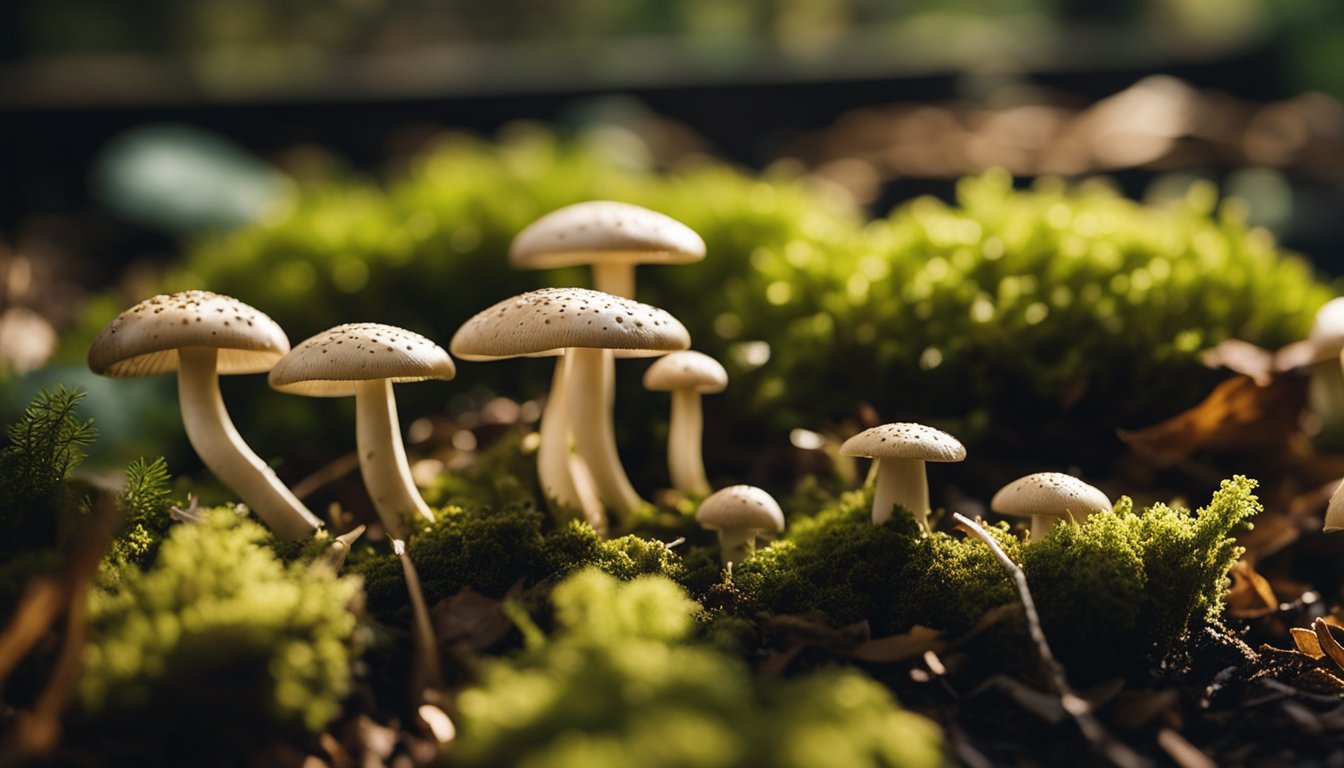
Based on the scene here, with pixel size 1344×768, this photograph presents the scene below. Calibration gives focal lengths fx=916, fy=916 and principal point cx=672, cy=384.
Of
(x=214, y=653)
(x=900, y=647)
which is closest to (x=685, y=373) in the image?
(x=900, y=647)

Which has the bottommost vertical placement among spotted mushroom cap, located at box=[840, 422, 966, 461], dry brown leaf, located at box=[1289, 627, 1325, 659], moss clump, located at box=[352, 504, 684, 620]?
dry brown leaf, located at box=[1289, 627, 1325, 659]

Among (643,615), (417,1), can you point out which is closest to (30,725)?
(643,615)

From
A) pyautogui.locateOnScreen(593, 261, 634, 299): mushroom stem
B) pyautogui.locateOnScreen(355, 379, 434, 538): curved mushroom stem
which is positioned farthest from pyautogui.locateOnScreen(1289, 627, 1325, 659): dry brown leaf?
pyautogui.locateOnScreen(355, 379, 434, 538): curved mushroom stem

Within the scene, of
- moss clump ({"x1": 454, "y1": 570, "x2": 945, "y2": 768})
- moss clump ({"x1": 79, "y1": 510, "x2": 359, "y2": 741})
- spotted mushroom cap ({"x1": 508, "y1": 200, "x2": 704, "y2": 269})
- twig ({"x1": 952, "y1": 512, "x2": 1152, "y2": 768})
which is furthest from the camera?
spotted mushroom cap ({"x1": 508, "y1": 200, "x2": 704, "y2": 269})

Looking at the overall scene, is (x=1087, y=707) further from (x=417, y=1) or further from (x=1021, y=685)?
(x=417, y=1)

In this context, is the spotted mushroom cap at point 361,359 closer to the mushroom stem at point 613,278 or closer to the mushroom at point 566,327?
the mushroom at point 566,327

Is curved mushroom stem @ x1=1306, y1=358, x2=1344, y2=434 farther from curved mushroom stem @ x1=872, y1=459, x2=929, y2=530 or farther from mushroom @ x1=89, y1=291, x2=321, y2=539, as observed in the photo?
mushroom @ x1=89, y1=291, x2=321, y2=539

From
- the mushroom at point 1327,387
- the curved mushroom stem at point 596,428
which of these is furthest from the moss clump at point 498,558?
the mushroom at point 1327,387
